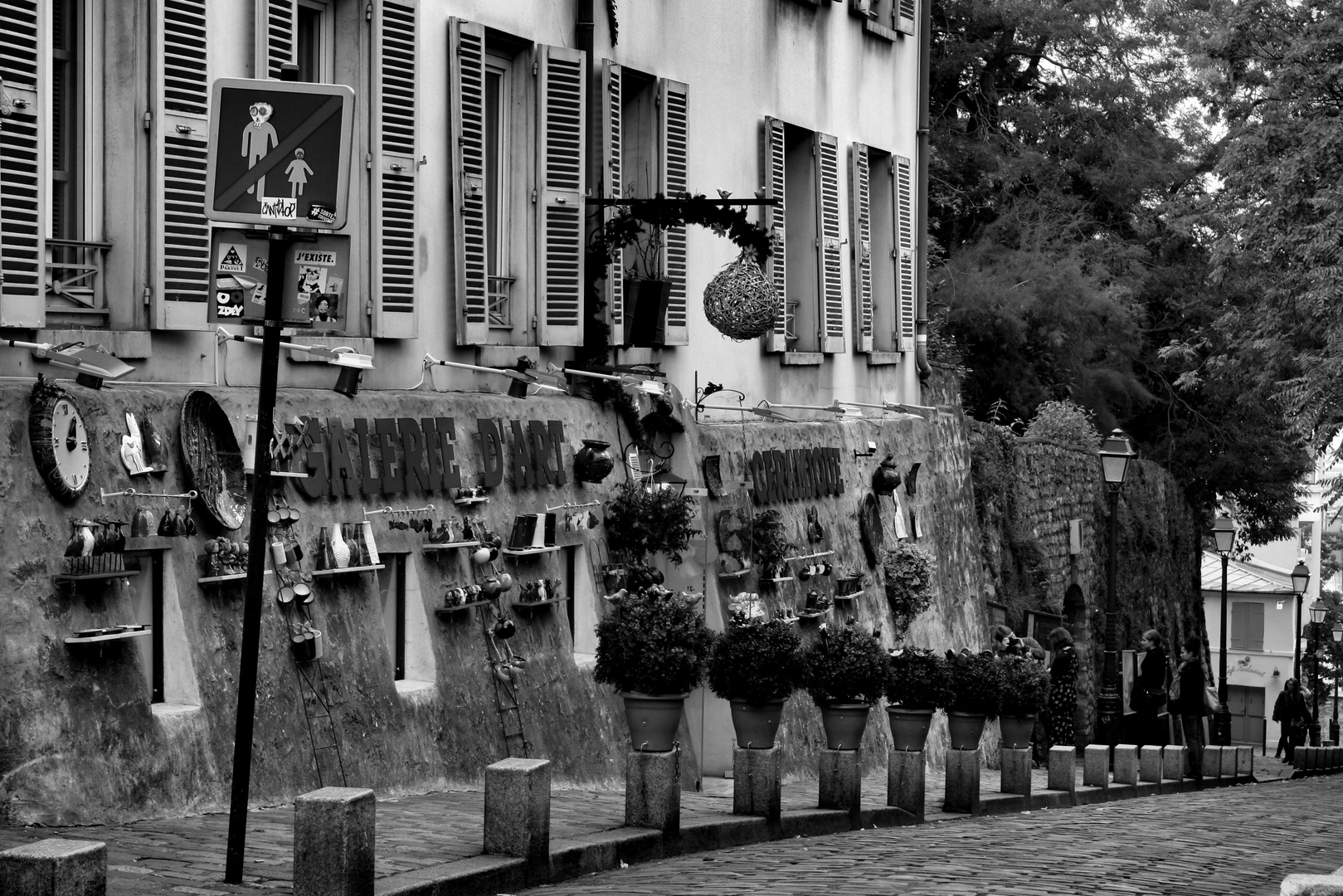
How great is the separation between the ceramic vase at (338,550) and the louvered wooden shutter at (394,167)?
4.46 feet

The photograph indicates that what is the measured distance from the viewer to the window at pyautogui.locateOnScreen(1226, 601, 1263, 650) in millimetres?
69750

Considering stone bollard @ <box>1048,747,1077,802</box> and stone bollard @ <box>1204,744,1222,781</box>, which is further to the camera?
stone bollard @ <box>1204,744,1222,781</box>

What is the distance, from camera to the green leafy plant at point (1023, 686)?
14.3m

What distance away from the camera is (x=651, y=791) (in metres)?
10.4

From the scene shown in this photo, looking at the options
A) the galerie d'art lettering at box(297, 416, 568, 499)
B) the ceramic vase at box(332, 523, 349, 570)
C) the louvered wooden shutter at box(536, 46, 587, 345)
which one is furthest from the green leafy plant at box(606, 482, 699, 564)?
the ceramic vase at box(332, 523, 349, 570)

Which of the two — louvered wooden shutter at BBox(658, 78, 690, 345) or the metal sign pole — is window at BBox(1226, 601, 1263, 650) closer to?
louvered wooden shutter at BBox(658, 78, 690, 345)

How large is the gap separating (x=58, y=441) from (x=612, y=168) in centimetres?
641

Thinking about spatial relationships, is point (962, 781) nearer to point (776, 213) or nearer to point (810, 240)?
point (776, 213)

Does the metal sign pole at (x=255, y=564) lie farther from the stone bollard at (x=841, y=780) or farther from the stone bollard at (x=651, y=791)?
the stone bollard at (x=841, y=780)

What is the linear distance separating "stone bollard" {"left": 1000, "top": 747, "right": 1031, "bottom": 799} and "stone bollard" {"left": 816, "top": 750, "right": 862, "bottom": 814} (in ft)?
10.9

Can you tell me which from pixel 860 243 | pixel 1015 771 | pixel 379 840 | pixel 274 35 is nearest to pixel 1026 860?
pixel 379 840

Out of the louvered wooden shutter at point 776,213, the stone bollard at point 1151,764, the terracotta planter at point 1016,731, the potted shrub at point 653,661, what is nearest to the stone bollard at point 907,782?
the terracotta planter at point 1016,731

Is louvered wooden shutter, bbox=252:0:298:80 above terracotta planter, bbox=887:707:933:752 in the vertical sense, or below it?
above

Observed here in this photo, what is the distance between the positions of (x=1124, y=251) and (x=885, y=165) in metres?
15.2
